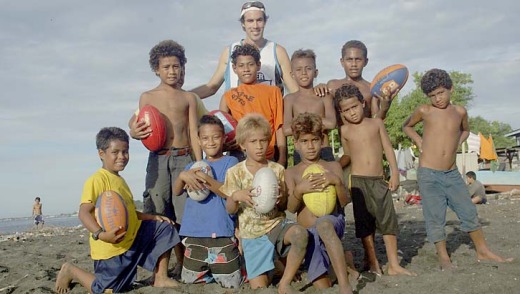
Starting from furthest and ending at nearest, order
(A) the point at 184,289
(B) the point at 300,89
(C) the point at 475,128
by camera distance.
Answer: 1. (C) the point at 475,128
2. (B) the point at 300,89
3. (A) the point at 184,289

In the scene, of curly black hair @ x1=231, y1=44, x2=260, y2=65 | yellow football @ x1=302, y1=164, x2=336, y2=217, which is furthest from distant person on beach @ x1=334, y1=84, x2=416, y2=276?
curly black hair @ x1=231, y1=44, x2=260, y2=65

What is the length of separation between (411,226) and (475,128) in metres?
52.8

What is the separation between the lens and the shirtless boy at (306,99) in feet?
19.1

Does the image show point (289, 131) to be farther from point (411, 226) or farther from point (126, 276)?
point (411, 226)

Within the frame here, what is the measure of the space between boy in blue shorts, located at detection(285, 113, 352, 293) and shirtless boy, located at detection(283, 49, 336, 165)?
70 cm

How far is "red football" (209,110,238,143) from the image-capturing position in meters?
5.60

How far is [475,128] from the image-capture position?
57.8 metres

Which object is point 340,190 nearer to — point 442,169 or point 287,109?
point 287,109

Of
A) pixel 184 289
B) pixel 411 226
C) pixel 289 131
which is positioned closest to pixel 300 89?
pixel 289 131

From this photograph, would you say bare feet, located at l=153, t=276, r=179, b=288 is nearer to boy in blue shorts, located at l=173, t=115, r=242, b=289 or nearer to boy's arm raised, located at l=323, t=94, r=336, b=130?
boy in blue shorts, located at l=173, t=115, r=242, b=289

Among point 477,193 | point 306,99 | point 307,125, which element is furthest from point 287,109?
point 477,193

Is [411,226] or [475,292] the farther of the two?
[411,226]

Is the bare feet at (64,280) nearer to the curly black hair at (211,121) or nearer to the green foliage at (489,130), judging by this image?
the curly black hair at (211,121)

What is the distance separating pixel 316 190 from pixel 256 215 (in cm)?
67
